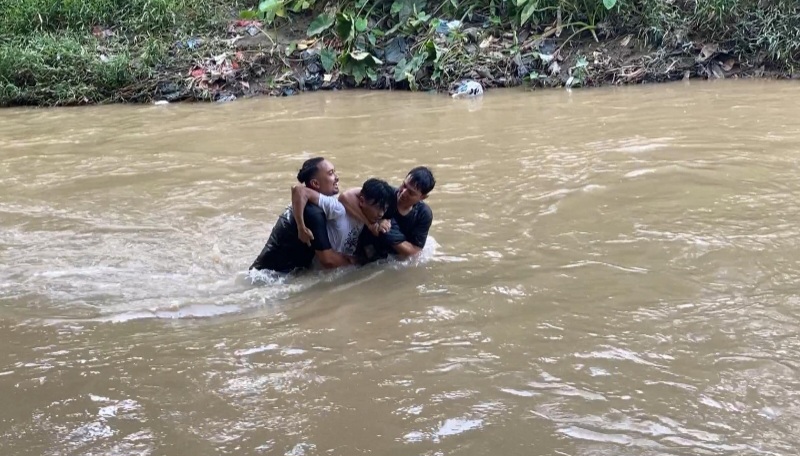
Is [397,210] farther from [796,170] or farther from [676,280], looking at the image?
[796,170]

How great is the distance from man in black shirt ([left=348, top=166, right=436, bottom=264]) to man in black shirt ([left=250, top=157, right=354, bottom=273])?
0.14m

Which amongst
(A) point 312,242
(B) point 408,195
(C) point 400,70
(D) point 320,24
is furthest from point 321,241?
(D) point 320,24

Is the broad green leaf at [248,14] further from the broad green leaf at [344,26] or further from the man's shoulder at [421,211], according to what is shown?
the man's shoulder at [421,211]

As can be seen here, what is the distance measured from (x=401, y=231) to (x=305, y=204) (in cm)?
58

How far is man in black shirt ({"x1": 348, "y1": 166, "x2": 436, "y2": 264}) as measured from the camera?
414cm

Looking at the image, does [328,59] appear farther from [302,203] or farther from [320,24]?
[302,203]

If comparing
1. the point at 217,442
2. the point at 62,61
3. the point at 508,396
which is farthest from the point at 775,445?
the point at 62,61

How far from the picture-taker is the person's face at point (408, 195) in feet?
13.3

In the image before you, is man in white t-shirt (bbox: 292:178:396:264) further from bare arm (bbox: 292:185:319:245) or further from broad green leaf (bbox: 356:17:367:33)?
broad green leaf (bbox: 356:17:367:33)

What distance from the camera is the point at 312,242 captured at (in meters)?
4.12

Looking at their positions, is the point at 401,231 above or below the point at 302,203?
below

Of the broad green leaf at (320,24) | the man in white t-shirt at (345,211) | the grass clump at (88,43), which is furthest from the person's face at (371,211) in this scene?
the broad green leaf at (320,24)

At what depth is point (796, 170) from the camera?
5.62 m

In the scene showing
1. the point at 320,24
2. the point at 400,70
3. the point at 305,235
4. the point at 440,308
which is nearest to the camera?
the point at 440,308
